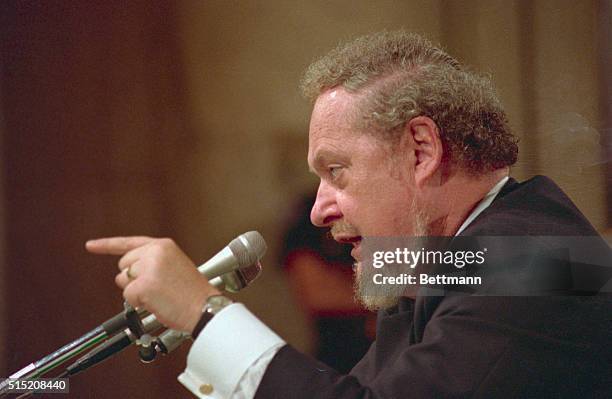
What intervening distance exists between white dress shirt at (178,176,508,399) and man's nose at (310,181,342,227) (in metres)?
0.37

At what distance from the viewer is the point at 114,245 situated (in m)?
0.93

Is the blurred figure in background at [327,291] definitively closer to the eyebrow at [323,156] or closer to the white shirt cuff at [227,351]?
the eyebrow at [323,156]

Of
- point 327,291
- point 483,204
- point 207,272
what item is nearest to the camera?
point 207,272

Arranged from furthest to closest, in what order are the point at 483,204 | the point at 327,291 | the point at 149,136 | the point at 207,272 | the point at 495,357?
the point at 149,136 < the point at 327,291 < the point at 483,204 < the point at 207,272 < the point at 495,357

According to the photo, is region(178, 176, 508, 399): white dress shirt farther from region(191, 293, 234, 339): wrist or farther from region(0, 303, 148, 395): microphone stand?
region(0, 303, 148, 395): microphone stand

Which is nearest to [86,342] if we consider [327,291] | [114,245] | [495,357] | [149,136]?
[114,245]

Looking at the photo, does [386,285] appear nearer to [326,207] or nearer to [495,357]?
[326,207]

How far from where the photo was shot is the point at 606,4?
1.47 meters

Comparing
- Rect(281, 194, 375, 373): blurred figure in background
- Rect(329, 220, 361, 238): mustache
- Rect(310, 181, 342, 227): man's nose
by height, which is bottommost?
Rect(281, 194, 375, 373): blurred figure in background

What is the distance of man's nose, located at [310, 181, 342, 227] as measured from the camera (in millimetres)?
1256

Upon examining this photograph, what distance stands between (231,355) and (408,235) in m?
0.44

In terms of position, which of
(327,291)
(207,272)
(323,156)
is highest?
(323,156)

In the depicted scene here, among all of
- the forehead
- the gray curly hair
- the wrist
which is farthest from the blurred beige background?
the wrist

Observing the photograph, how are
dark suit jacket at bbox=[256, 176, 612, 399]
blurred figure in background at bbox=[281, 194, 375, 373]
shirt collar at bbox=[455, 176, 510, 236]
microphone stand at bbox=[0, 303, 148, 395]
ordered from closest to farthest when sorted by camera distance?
dark suit jacket at bbox=[256, 176, 612, 399] → microphone stand at bbox=[0, 303, 148, 395] → shirt collar at bbox=[455, 176, 510, 236] → blurred figure in background at bbox=[281, 194, 375, 373]
